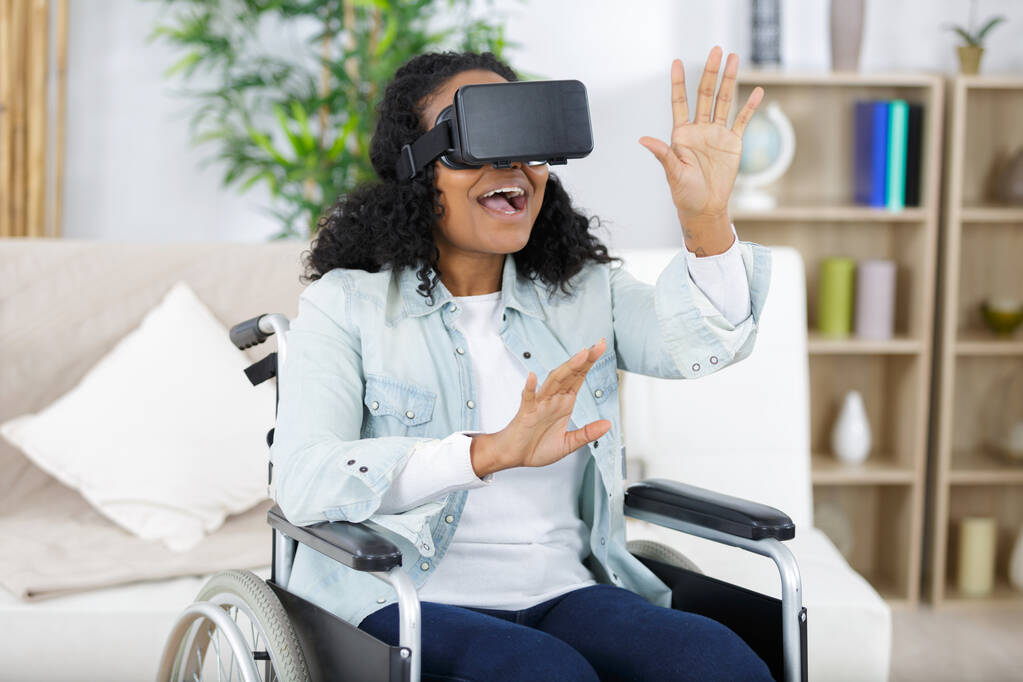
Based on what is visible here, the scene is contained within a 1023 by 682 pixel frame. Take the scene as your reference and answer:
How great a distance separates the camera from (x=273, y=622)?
1147 millimetres

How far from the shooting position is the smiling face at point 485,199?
1.29 metres

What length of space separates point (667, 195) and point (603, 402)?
76.3 inches

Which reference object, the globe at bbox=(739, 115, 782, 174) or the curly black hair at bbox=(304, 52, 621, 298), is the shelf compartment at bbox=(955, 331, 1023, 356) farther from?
the curly black hair at bbox=(304, 52, 621, 298)

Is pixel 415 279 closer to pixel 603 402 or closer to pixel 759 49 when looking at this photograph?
pixel 603 402

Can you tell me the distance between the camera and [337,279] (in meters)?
1.33

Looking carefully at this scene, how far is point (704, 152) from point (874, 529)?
2.32 m

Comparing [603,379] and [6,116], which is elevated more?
[6,116]

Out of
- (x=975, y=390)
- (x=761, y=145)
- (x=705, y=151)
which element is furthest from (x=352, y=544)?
(x=975, y=390)

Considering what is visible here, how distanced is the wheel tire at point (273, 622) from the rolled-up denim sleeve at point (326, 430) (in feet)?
0.32

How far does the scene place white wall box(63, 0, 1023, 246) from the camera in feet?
10.1

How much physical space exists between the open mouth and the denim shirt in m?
0.11

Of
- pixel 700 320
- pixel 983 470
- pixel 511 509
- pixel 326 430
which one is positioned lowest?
pixel 983 470

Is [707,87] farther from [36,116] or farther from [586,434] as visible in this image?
[36,116]

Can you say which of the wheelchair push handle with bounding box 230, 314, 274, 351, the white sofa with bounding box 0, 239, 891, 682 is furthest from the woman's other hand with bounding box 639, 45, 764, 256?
the white sofa with bounding box 0, 239, 891, 682
